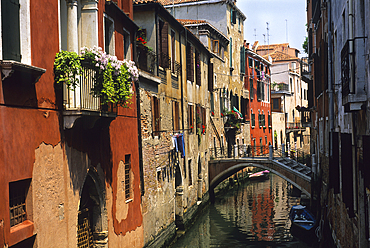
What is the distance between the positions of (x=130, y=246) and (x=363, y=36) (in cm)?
727

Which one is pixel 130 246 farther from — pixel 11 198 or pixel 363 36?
Answer: pixel 363 36

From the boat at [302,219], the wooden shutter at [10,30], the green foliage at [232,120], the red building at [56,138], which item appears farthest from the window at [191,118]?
the wooden shutter at [10,30]

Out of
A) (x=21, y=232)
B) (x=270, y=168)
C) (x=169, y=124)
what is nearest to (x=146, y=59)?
(x=169, y=124)

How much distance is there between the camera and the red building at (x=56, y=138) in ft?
19.7

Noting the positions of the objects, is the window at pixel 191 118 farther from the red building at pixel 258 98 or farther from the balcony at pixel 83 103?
the red building at pixel 258 98

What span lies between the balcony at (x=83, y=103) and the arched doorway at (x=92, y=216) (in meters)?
1.48

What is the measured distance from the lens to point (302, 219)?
16.7 metres

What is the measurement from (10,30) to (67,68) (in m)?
1.48

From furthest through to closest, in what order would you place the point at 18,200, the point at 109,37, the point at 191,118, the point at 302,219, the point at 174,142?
1. the point at 191,118
2. the point at 302,219
3. the point at 174,142
4. the point at 109,37
5. the point at 18,200

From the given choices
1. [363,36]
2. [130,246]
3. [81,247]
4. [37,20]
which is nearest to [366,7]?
[363,36]

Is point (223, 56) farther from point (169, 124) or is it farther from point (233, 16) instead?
point (169, 124)

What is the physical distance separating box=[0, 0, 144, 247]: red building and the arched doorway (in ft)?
0.07

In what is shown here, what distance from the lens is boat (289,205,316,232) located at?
16250mm

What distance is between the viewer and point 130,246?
1099 centimetres
